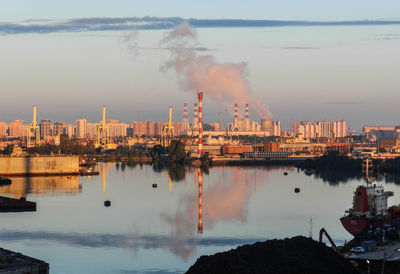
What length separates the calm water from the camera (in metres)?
10.3

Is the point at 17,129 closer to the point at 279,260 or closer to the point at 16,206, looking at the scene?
the point at 16,206

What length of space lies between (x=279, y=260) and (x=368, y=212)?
4.24 metres

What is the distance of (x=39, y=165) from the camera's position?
95.7ft

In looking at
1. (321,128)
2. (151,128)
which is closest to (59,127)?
(151,128)

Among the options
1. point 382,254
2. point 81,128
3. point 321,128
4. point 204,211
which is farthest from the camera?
Answer: point 81,128

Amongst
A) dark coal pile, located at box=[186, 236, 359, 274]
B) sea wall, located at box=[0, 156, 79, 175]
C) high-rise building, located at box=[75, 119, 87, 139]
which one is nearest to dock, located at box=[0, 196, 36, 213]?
dark coal pile, located at box=[186, 236, 359, 274]

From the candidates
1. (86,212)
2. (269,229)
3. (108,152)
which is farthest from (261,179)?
(108,152)

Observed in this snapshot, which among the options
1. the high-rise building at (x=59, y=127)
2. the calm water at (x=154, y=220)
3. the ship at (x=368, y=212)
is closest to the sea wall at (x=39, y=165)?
the calm water at (x=154, y=220)

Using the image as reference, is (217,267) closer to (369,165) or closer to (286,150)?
(369,165)

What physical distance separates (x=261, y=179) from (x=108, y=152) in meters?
23.2

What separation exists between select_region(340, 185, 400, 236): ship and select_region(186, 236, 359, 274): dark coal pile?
322cm

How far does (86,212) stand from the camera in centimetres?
1530

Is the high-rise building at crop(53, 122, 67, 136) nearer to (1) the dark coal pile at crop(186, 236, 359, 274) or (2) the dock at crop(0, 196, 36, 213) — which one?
(2) the dock at crop(0, 196, 36, 213)

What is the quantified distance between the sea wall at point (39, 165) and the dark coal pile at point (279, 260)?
22266 millimetres
